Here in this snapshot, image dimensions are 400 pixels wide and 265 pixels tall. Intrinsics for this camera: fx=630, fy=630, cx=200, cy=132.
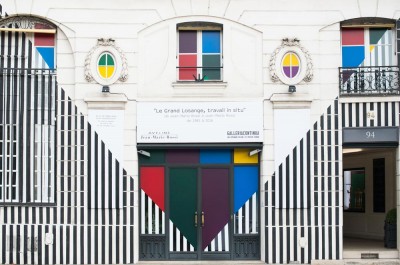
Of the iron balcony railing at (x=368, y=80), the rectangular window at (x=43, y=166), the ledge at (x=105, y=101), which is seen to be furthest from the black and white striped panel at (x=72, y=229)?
the iron balcony railing at (x=368, y=80)

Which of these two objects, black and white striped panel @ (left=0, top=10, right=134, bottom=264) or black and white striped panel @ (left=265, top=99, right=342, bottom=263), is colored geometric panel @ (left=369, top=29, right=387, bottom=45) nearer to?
black and white striped panel @ (left=265, top=99, right=342, bottom=263)

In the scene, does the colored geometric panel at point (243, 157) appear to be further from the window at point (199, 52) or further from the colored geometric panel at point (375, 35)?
the colored geometric panel at point (375, 35)

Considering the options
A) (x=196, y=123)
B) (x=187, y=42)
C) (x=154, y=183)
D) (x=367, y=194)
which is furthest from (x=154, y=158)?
(x=367, y=194)

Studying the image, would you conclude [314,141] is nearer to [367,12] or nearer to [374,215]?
[367,12]

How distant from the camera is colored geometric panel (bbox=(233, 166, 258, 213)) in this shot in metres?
16.4

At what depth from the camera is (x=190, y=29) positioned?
54.1 ft

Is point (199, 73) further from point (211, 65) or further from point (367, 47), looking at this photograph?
point (367, 47)

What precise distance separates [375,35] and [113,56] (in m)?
6.89

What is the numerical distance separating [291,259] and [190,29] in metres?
6.48

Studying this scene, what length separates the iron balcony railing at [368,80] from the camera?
53.4ft

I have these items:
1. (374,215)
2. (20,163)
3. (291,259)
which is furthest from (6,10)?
(374,215)

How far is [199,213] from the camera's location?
1627 cm

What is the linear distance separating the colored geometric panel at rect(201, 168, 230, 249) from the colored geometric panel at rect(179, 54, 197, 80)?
247 cm

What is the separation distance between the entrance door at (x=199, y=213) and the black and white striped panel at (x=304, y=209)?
114 centimetres
